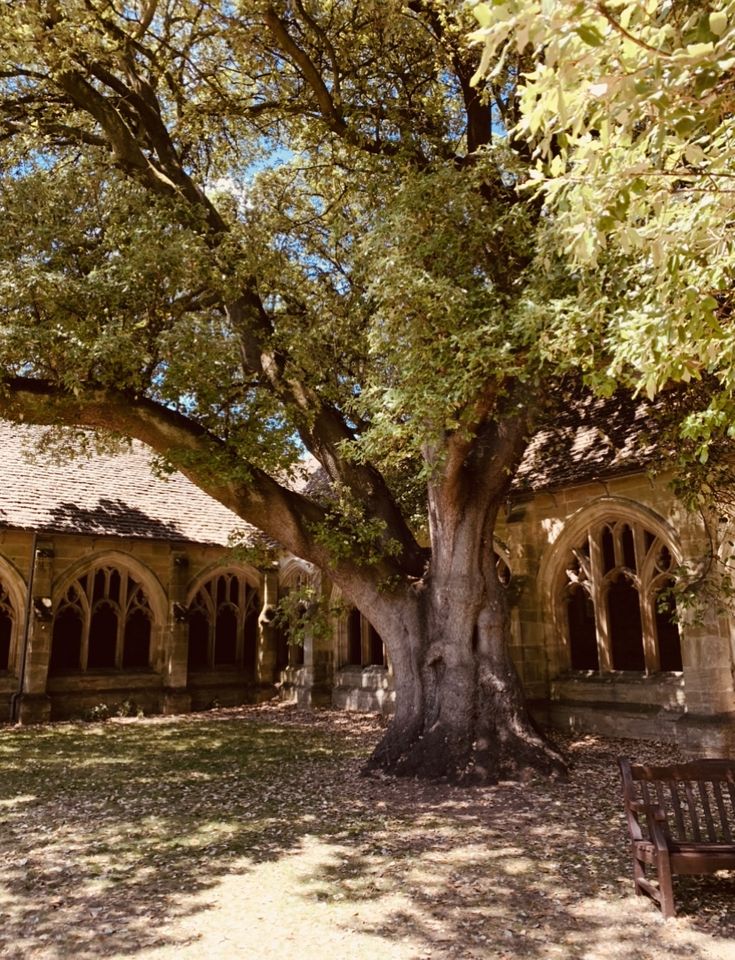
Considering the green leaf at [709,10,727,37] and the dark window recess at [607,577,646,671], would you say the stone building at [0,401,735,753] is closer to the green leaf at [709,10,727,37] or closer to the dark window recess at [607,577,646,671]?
the dark window recess at [607,577,646,671]

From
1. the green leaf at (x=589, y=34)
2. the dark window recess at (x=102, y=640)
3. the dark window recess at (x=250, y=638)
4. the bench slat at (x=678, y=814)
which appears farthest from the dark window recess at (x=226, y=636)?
the green leaf at (x=589, y=34)

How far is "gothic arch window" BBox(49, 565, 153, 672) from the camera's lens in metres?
16.7

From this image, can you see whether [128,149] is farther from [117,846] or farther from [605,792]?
[605,792]

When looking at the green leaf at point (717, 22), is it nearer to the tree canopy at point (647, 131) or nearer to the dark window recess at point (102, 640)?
the tree canopy at point (647, 131)

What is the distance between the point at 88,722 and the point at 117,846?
9.99 meters

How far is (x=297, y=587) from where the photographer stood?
19.3 metres

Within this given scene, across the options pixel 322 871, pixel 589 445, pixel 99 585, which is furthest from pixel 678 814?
pixel 99 585

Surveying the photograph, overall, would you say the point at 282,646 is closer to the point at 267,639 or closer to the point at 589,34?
the point at 267,639

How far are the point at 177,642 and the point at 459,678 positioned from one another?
10.3 meters

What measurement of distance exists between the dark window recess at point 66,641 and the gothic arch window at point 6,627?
1.16 m

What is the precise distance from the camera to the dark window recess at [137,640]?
734 inches

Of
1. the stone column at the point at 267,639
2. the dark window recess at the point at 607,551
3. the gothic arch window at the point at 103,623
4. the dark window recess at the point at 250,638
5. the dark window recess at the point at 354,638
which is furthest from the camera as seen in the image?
the dark window recess at the point at 250,638

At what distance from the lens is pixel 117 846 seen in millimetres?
6230

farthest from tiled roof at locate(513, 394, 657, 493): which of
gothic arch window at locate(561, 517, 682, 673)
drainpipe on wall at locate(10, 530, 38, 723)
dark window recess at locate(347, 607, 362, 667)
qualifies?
drainpipe on wall at locate(10, 530, 38, 723)
